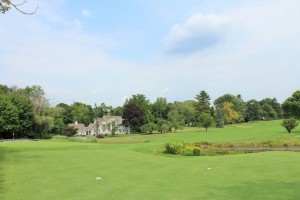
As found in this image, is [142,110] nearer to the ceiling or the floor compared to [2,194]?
nearer to the ceiling

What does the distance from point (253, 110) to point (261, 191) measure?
400 feet

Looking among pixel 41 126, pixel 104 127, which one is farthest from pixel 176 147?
pixel 104 127

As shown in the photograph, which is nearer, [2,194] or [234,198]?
[234,198]

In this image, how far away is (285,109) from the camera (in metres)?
64.7

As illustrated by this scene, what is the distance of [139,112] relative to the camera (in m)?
101

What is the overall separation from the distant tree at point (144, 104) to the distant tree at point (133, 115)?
4439 millimetres

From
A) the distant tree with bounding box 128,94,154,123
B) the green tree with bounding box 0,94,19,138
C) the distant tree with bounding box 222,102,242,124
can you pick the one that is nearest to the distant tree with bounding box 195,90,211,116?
the distant tree with bounding box 222,102,242,124

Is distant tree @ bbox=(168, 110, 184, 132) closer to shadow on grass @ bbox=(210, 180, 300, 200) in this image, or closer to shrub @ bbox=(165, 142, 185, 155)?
shrub @ bbox=(165, 142, 185, 155)

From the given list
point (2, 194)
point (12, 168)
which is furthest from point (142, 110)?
point (2, 194)

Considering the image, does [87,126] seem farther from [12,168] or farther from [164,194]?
[164,194]

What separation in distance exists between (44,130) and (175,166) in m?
66.4

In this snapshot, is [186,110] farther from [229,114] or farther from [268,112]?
[268,112]

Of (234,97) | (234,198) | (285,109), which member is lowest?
(234,198)

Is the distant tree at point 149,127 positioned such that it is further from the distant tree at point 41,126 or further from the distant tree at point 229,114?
the distant tree at point 229,114
